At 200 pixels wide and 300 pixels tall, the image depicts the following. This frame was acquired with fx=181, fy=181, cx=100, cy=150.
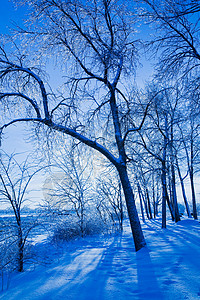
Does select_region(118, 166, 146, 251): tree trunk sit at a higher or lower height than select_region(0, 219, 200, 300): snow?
higher

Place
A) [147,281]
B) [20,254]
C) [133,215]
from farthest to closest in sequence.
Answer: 1. [133,215]
2. [20,254]
3. [147,281]

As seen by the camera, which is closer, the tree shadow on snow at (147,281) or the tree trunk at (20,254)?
the tree shadow on snow at (147,281)

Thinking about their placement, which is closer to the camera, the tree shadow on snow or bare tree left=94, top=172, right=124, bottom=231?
the tree shadow on snow

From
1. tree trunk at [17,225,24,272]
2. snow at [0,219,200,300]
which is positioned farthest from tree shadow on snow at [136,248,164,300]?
tree trunk at [17,225,24,272]

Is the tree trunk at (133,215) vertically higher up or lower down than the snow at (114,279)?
higher up

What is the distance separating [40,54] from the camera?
6102 millimetres

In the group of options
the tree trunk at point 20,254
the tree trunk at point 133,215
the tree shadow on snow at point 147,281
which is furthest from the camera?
the tree trunk at point 133,215

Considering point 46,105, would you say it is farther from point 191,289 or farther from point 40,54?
point 191,289

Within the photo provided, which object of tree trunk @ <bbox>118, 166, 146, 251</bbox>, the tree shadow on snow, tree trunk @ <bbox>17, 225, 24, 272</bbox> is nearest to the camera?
the tree shadow on snow

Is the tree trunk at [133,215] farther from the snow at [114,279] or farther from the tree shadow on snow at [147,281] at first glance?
the tree shadow on snow at [147,281]

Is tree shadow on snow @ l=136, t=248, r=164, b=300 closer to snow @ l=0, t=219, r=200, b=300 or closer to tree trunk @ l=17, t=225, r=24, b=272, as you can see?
snow @ l=0, t=219, r=200, b=300

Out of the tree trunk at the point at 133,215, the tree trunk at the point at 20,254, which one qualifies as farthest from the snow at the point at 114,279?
the tree trunk at the point at 133,215

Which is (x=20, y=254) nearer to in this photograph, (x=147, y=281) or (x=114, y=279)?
(x=114, y=279)

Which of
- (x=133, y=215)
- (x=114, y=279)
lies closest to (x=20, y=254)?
(x=114, y=279)
